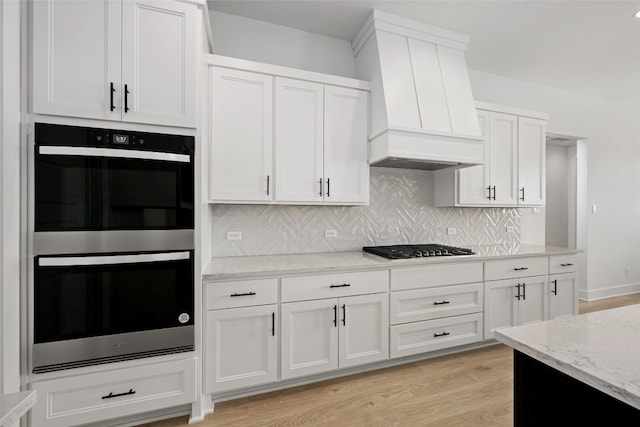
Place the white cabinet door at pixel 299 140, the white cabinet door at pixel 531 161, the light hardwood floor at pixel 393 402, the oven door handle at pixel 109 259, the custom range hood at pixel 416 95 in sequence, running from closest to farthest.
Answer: the oven door handle at pixel 109 259, the light hardwood floor at pixel 393 402, the white cabinet door at pixel 299 140, the custom range hood at pixel 416 95, the white cabinet door at pixel 531 161

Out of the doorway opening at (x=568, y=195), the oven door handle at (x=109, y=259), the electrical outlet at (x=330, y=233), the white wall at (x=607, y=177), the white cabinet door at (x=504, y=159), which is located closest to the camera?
the oven door handle at (x=109, y=259)

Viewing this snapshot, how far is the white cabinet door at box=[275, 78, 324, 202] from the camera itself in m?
2.22

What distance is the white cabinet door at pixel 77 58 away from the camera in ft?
4.75

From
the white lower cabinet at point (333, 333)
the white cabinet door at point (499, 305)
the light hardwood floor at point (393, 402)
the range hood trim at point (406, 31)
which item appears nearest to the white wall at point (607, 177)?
the white cabinet door at point (499, 305)

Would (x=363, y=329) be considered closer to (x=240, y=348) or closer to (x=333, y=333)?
(x=333, y=333)

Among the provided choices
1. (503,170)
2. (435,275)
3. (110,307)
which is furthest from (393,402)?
(503,170)

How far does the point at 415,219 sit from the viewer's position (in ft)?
9.98

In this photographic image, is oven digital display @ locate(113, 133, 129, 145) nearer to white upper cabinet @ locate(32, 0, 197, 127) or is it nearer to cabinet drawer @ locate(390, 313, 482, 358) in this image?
white upper cabinet @ locate(32, 0, 197, 127)

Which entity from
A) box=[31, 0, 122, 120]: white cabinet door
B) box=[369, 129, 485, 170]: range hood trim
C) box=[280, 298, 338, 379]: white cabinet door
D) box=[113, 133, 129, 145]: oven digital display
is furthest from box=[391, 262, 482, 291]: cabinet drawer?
box=[31, 0, 122, 120]: white cabinet door

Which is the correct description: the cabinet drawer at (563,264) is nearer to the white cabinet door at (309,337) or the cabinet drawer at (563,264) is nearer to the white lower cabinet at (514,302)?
the white lower cabinet at (514,302)

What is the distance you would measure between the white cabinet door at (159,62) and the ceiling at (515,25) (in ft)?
2.93

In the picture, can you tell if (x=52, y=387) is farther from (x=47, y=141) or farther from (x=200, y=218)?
(x=47, y=141)

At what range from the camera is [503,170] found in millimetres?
3039

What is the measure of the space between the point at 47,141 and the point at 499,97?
13.8ft
